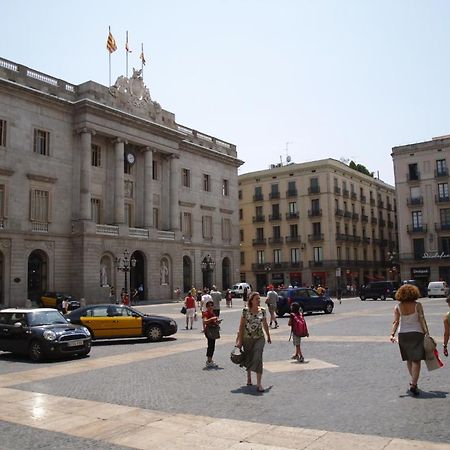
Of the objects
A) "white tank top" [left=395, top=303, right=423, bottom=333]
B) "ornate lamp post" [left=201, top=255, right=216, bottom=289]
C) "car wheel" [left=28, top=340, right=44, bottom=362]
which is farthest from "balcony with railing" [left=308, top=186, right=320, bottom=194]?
"white tank top" [left=395, top=303, right=423, bottom=333]

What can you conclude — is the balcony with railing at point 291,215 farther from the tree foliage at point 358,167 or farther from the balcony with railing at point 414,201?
the tree foliage at point 358,167

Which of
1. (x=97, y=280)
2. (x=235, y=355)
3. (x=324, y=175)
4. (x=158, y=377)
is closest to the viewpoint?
(x=235, y=355)

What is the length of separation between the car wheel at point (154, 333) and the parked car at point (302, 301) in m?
10.6

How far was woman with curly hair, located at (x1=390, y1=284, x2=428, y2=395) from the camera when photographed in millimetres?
8375

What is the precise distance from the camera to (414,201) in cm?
6041

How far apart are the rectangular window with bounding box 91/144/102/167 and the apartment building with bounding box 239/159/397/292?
29.7 m

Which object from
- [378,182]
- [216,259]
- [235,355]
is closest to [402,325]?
[235,355]

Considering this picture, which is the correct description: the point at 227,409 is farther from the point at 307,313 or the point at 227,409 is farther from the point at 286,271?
the point at 286,271

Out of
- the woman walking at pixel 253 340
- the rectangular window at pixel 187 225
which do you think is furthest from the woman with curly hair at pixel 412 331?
the rectangular window at pixel 187 225

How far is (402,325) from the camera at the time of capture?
8609 mm

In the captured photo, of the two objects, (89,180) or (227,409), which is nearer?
(227,409)

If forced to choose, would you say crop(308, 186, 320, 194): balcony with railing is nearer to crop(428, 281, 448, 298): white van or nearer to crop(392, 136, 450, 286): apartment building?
crop(392, 136, 450, 286): apartment building

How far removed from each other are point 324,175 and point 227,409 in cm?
5929

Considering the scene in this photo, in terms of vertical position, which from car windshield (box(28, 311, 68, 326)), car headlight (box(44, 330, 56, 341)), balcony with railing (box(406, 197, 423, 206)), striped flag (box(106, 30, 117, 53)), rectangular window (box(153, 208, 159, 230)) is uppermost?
striped flag (box(106, 30, 117, 53))
